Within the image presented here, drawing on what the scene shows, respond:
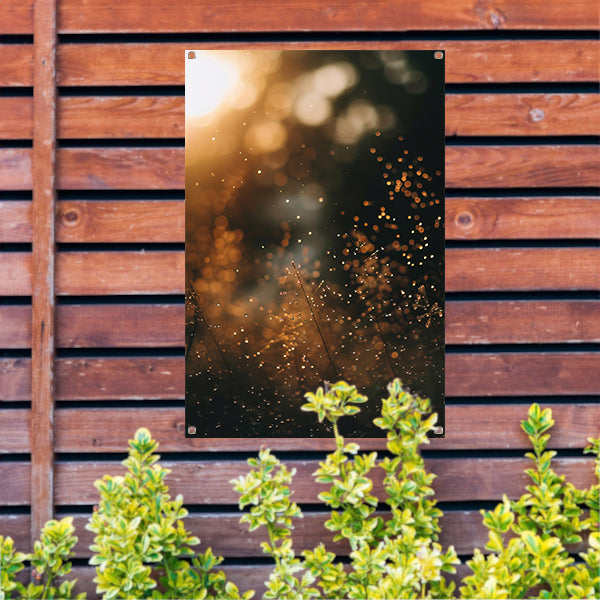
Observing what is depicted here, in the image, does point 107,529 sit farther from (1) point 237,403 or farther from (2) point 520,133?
(2) point 520,133

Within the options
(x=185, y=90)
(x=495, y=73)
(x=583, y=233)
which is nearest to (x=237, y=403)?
(x=185, y=90)

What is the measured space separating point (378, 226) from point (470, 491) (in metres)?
1.12

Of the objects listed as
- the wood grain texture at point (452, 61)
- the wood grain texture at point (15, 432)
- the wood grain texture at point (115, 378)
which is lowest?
the wood grain texture at point (15, 432)

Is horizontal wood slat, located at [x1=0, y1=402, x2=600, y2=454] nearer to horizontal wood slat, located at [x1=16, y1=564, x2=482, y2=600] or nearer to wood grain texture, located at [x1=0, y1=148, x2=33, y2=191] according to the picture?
horizontal wood slat, located at [x1=16, y1=564, x2=482, y2=600]

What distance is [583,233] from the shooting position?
6.61 ft

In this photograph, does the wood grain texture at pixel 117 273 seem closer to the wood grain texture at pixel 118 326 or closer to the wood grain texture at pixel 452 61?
the wood grain texture at pixel 118 326

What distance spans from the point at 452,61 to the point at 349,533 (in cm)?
185

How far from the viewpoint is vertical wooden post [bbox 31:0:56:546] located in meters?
1.98

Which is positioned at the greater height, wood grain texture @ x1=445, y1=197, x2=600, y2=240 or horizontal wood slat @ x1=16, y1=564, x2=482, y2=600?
wood grain texture @ x1=445, y1=197, x2=600, y2=240

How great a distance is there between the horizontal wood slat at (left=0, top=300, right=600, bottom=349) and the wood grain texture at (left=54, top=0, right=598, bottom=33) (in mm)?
1114

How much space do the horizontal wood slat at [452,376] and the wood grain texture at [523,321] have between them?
6 cm

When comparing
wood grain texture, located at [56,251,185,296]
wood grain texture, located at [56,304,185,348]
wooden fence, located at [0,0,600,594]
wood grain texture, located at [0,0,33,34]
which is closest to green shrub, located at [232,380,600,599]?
wooden fence, located at [0,0,600,594]

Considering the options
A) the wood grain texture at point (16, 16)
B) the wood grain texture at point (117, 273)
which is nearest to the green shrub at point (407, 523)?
the wood grain texture at point (117, 273)

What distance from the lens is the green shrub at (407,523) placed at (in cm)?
174
